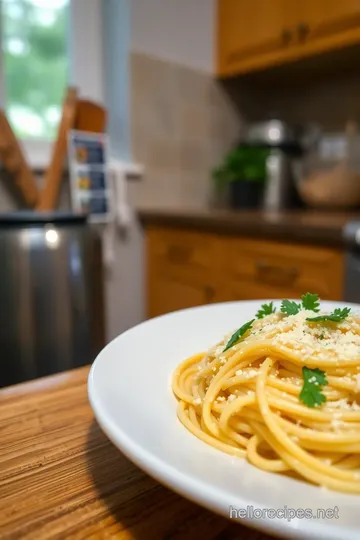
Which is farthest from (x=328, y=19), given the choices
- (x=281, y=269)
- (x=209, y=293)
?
(x=209, y=293)

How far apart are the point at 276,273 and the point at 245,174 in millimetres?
768

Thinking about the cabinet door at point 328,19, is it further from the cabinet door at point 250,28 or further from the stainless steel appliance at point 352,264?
the stainless steel appliance at point 352,264

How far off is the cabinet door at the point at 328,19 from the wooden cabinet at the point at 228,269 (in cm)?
89

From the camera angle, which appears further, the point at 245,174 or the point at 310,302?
the point at 245,174

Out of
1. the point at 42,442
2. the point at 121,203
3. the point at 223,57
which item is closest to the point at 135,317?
the point at 121,203

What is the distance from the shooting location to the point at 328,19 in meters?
1.80

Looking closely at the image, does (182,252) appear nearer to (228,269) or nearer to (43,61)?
(228,269)

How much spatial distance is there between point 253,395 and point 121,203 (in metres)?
→ 1.59

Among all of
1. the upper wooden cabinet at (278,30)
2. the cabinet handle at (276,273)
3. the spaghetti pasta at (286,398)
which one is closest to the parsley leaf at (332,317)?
the spaghetti pasta at (286,398)

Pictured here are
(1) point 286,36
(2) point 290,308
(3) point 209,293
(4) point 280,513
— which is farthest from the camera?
(1) point 286,36

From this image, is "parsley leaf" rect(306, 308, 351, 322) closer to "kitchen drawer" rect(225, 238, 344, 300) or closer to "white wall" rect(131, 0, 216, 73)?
"kitchen drawer" rect(225, 238, 344, 300)

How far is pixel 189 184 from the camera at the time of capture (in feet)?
7.60

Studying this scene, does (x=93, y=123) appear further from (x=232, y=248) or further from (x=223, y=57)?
(x=223, y=57)

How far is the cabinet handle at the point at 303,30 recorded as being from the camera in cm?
187
